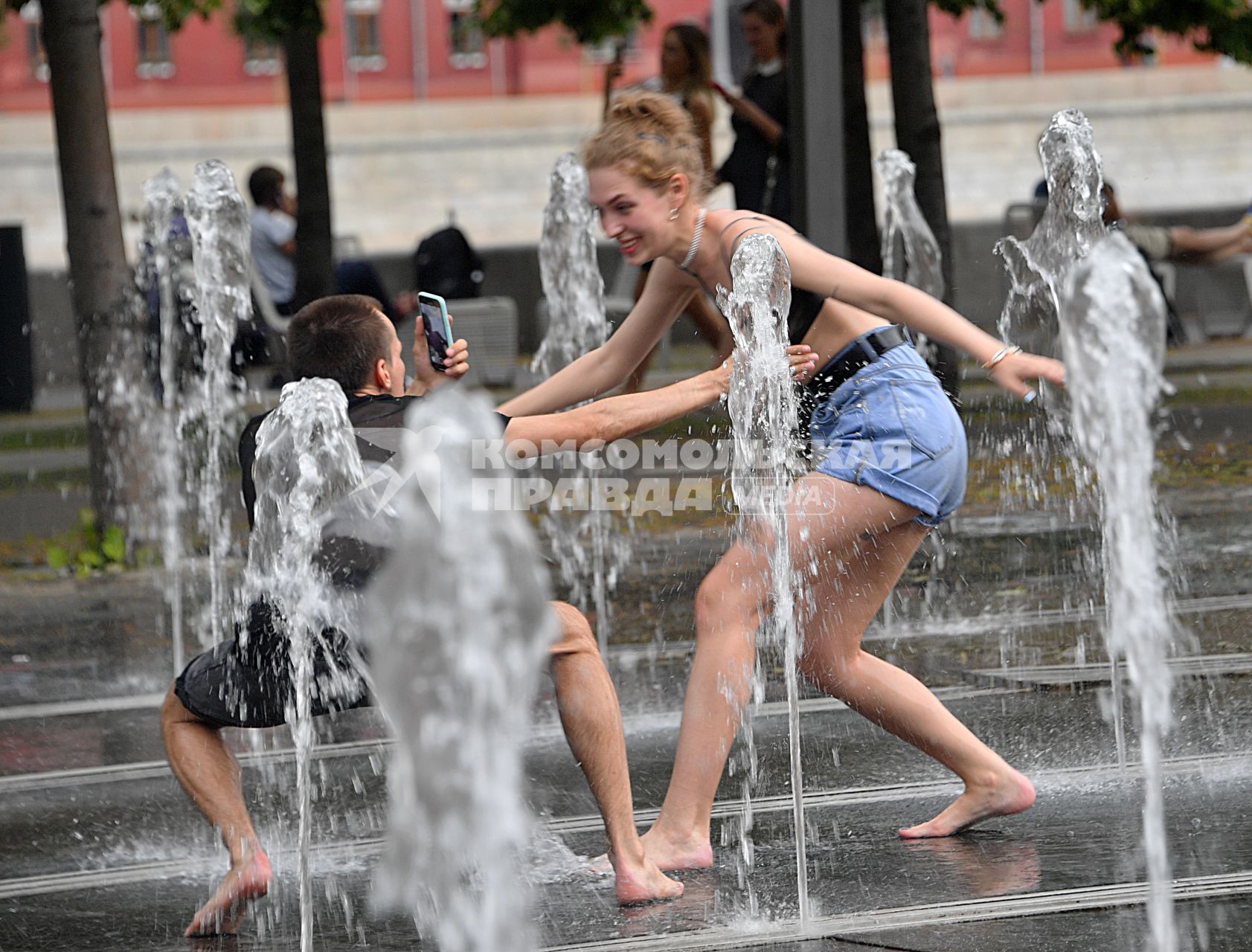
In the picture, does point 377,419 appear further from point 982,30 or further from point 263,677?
point 982,30

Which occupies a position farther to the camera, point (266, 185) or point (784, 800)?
point (266, 185)

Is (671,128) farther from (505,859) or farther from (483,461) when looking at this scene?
(505,859)

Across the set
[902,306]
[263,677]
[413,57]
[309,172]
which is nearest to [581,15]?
[309,172]

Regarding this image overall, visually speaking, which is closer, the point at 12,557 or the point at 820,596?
the point at 820,596

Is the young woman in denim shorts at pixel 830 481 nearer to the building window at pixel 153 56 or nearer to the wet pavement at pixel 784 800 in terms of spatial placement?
the wet pavement at pixel 784 800

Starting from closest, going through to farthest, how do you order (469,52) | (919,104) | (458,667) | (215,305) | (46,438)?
1. (458,667)
2. (215,305)
3. (919,104)
4. (46,438)
5. (469,52)

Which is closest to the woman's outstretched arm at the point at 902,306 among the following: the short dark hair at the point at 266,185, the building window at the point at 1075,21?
the short dark hair at the point at 266,185

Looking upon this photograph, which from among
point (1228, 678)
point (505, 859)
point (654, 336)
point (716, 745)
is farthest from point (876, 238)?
point (505, 859)

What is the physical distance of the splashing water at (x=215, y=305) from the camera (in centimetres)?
829

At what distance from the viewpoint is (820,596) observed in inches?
168

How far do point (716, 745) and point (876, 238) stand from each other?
8.01 metres

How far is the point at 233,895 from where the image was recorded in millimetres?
3975

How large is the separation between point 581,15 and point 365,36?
2962cm

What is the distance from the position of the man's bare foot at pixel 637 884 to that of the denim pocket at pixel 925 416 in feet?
Answer: 3.69
